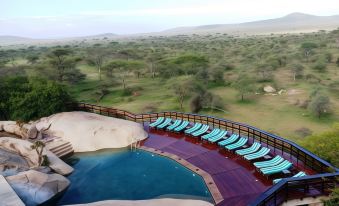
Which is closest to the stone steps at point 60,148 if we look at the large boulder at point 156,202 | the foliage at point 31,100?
the foliage at point 31,100

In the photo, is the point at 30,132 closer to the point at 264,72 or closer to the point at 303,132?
the point at 303,132

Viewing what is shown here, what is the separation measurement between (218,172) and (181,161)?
2.39m

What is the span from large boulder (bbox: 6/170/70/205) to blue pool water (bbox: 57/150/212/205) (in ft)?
1.88

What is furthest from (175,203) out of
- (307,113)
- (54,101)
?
(307,113)

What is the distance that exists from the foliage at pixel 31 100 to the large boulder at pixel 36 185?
9.52 m

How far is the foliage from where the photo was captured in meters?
24.9

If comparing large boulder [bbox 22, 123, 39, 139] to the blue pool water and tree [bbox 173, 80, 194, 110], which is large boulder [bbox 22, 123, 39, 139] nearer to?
the blue pool water

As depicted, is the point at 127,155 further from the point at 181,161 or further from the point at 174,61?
the point at 174,61

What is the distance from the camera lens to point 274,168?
1573 cm

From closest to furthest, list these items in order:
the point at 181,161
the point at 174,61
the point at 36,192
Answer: the point at 36,192
the point at 181,161
the point at 174,61

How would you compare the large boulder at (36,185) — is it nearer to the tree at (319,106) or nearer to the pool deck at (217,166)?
the pool deck at (217,166)

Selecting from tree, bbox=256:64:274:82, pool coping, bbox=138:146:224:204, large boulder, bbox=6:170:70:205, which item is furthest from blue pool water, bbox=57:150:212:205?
tree, bbox=256:64:274:82

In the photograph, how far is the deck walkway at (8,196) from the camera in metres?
13.3

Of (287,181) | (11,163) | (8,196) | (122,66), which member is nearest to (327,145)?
(287,181)
